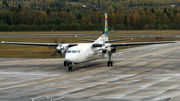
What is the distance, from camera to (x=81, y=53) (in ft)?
112

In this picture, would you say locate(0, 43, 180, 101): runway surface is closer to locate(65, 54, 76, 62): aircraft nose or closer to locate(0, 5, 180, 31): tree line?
locate(65, 54, 76, 62): aircraft nose

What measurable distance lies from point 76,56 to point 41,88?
10203mm

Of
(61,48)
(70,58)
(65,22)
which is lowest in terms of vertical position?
(70,58)

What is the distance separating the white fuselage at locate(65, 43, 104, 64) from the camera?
108 feet

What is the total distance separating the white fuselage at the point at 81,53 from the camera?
108 feet

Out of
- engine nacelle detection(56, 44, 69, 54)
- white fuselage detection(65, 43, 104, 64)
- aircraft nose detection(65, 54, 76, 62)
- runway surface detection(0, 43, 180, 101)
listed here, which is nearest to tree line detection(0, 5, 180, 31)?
engine nacelle detection(56, 44, 69, 54)

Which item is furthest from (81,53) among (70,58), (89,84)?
(89,84)

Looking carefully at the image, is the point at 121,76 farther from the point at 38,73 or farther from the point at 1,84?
the point at 1,84

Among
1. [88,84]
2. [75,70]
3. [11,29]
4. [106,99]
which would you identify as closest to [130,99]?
[106,99]

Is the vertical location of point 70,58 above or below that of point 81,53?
below

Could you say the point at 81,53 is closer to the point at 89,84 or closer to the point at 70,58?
the point at 70,58

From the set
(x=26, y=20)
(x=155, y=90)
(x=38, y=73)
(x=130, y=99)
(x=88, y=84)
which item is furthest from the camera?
(x=26, y=20)

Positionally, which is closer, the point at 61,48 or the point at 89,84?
the point at 89,84

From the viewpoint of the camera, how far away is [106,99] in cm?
1909
